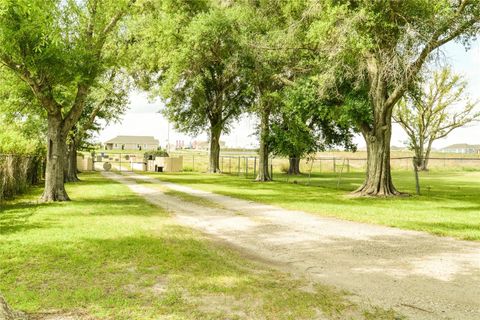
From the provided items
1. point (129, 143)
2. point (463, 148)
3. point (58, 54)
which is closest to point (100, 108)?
point (58, 54)

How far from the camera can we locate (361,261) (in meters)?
8.10

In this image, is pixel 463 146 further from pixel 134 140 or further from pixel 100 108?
pixel 100 108

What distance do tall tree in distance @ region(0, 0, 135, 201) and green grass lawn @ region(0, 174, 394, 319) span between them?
6.14 meters

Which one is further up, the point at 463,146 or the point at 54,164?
the point at 463,146

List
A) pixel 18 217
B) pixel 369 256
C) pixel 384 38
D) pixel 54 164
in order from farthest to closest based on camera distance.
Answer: pixel 384 38, pixel 54 164, pixel 18 217, pixel 369 256

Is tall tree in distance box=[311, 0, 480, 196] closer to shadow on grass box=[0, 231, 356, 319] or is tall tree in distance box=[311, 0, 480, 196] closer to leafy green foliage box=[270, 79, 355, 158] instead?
leafy green foliage box=[270, 79, 355, 158]

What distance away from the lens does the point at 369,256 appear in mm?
8492

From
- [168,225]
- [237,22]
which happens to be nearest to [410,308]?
[168,225]

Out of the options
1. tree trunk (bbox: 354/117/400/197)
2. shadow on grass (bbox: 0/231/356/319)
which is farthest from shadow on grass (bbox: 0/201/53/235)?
tree trunk (bbox: 354/117/400/197)

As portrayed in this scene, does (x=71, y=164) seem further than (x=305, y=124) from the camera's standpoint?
Yes

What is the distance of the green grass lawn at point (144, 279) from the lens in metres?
5.43

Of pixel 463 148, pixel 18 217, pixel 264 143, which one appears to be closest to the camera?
pixel 18 217

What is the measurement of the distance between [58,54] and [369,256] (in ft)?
40.8

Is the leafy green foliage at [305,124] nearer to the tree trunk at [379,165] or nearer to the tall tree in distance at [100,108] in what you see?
the tree trunk at [379,165]
